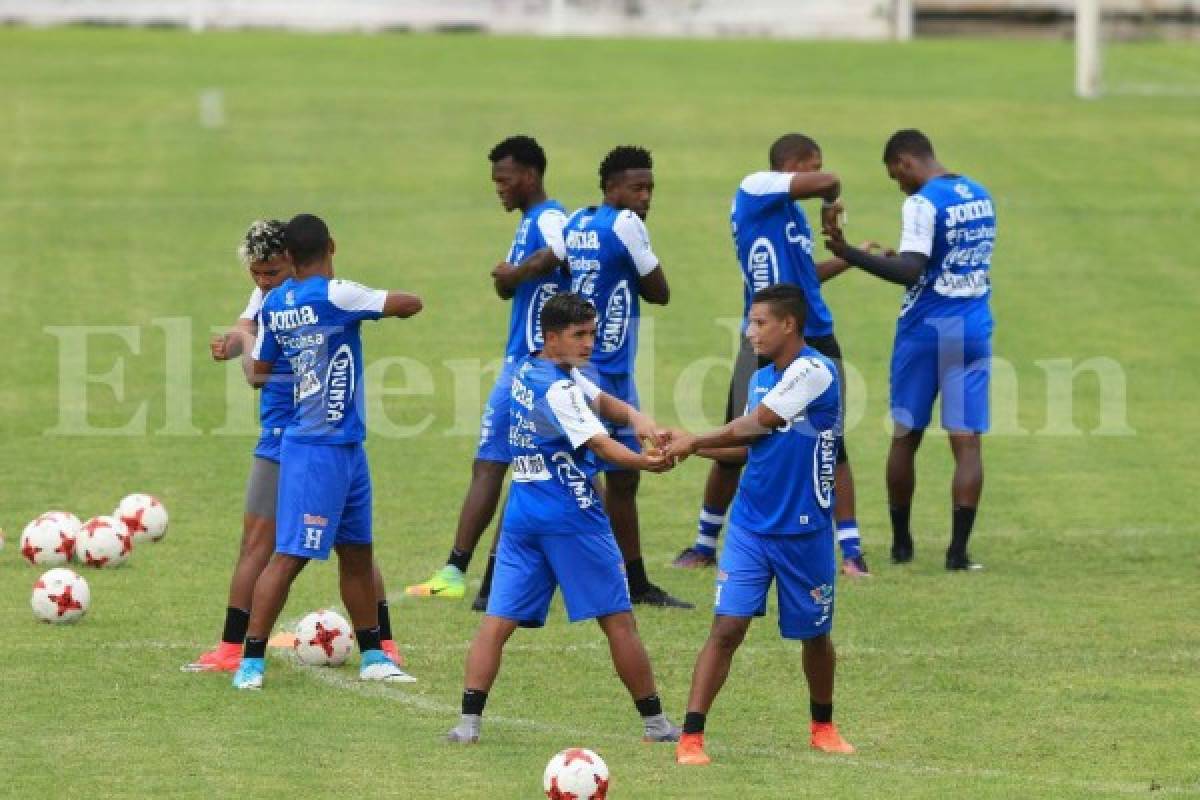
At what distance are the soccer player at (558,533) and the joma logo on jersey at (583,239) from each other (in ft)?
9.55

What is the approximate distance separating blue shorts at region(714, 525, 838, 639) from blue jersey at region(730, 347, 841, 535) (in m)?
0.07

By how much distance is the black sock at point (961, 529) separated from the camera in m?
14.7

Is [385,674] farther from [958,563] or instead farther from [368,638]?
[958,563]

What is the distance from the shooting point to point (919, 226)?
574 inches

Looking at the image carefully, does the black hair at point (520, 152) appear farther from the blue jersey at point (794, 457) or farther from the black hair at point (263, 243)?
the blue jersey at point (794, 457)

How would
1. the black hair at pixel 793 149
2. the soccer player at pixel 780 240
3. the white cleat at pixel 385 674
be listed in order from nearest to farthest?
the white cleat at pixel 385 674 < the soccer player at pixel 780 240 < the black hair at pixel 793 149

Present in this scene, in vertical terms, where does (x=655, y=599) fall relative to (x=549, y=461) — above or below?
below

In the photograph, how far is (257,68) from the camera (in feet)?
124

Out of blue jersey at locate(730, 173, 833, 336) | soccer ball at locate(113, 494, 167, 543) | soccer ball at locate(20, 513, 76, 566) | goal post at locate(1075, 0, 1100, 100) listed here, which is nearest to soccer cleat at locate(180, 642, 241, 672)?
soccer ball at locate(20, 513, 76, 566)

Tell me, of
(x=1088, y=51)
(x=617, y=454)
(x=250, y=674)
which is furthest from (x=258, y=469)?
(x=1088, y=51)

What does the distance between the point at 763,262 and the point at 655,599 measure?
84.9 inches

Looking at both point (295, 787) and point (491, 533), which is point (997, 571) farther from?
point (295, 787)

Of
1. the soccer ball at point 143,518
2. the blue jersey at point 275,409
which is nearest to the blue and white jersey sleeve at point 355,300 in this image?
the blue jersey at point 275,409

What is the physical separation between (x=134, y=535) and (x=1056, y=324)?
11689 millimetres
